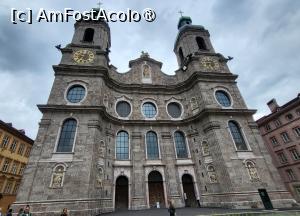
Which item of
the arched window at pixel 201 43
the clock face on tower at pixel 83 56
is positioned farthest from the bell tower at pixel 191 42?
the clock face on tower at pixel 83 56

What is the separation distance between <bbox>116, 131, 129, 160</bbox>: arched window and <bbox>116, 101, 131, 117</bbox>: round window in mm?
2296

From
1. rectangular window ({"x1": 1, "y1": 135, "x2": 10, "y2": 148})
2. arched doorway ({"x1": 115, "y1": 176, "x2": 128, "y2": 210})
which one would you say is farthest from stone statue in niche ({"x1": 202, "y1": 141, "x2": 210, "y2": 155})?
rectangular window ({"x1": 1, "y1": 135, "x2": 10, "y2": 148})

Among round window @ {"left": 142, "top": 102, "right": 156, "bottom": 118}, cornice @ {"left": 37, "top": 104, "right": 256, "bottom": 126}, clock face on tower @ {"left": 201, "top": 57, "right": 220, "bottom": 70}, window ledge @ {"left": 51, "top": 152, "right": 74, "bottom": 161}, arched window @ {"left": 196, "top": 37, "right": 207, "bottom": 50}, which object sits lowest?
window ledge @ {"left": 51, "top": 152, "right": 74, "bottom": 161}

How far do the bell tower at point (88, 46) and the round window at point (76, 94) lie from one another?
311 cm

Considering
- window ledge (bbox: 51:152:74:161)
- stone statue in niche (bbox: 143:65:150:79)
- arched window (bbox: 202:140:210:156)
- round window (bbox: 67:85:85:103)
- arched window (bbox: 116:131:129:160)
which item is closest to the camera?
window ledge (bbox: 51:152:74:161)

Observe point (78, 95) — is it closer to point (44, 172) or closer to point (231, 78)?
point (44, 172)

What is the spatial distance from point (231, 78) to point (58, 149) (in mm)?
21445

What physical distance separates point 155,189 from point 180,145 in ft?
18.3

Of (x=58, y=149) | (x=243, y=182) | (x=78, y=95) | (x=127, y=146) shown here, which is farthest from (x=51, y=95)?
(x=243, y=182)

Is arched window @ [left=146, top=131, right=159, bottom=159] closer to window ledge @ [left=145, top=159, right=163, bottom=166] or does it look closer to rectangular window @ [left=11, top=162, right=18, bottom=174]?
window ledge @ [left=145, top=159, right=163, bottom=166]

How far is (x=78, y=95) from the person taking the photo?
1838cm

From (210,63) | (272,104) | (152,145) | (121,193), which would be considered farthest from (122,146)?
(272,104)

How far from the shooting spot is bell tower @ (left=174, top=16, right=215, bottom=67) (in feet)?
83.0

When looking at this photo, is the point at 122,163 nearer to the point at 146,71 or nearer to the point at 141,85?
the point at 141,85
